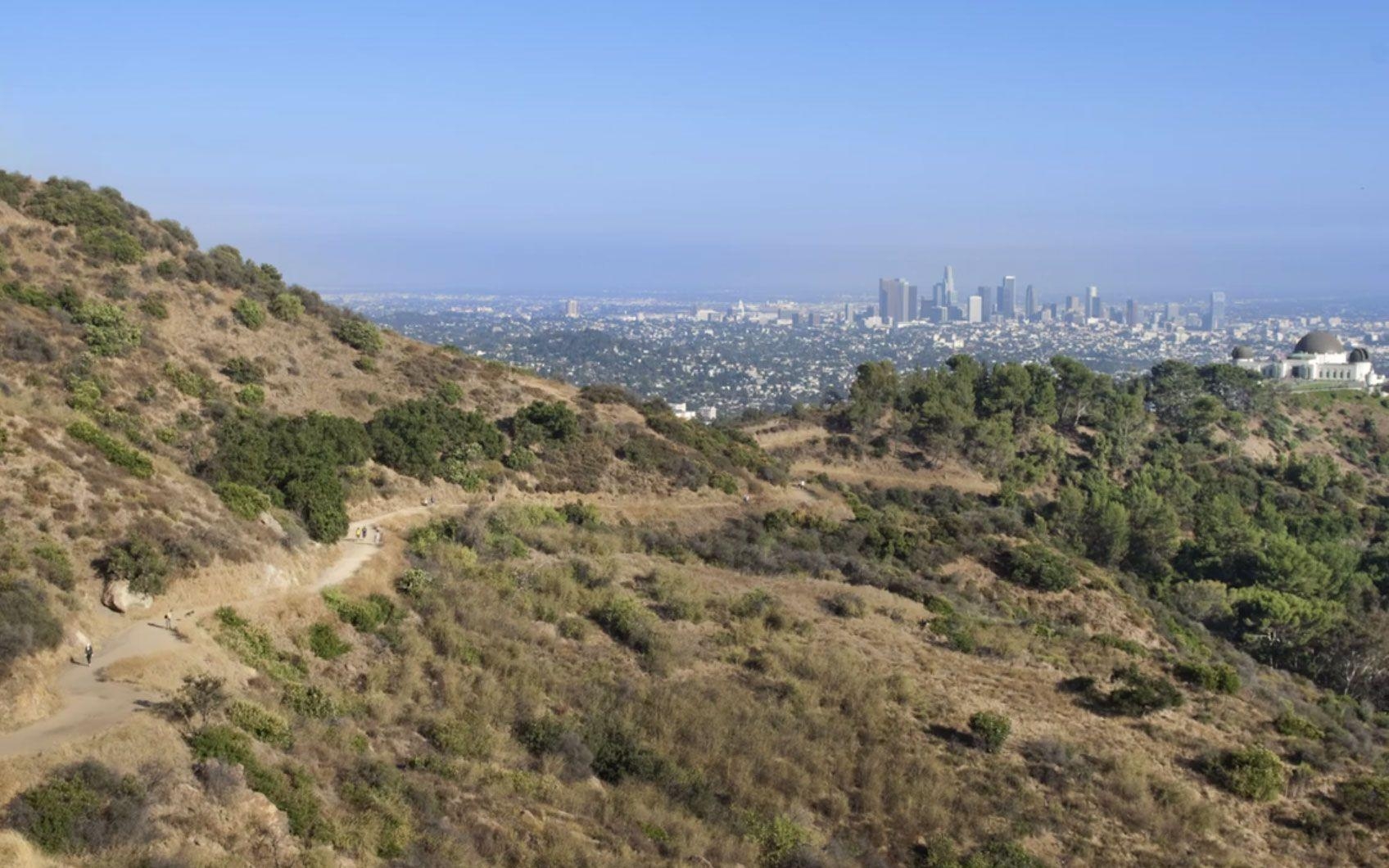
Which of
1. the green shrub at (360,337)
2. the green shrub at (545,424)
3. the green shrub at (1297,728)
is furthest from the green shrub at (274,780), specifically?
the green shrub at (360,337)

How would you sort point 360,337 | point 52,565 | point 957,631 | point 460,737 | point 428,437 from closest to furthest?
point 460,737 → point 52,565 → point 957,631 → point 428,437 → point 360,337

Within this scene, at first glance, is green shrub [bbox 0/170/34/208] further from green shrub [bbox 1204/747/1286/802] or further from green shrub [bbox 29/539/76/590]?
green shrub [bbox 1204/747/1286/802]

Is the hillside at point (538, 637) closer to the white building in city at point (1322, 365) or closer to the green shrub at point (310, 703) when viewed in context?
the green shrub at point (310, 703)

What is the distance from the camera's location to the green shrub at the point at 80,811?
9.87 m

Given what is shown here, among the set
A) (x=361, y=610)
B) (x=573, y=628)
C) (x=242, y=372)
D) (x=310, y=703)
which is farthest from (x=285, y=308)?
(x=310, y=703)

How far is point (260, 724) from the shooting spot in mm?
13078

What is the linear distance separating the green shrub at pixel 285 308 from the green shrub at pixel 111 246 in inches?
184

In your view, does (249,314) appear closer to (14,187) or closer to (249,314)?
(249,314)

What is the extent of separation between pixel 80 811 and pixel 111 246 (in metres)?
31.3

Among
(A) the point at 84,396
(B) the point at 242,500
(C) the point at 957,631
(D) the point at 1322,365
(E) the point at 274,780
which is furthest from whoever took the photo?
(D) the point at 1322,365

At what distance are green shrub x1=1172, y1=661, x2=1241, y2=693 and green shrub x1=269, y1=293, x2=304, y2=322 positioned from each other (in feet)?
107

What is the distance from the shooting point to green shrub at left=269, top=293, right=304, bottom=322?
39.7 meters

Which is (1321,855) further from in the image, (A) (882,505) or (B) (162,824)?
(A) (882,505)

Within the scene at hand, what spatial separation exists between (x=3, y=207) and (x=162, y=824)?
33.4 m
